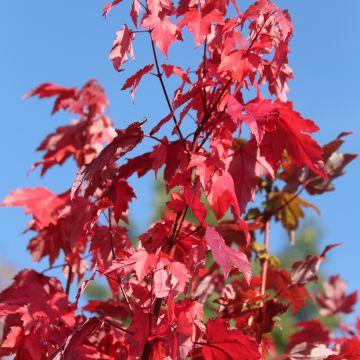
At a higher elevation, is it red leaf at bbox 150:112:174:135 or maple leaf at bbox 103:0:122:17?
maple leaf at bbox 103:0:122:17

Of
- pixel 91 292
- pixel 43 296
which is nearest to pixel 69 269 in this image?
pixel 43 296

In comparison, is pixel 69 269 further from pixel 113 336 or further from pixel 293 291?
pixel 293 291

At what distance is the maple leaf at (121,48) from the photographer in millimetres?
1351

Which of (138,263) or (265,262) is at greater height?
(265,262)

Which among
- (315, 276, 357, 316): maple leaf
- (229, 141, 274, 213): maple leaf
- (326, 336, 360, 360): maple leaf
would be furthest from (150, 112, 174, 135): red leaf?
(315, 276, 357, 316): maple leaf

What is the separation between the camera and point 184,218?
1.29 metres

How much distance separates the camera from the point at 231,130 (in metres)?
1.39

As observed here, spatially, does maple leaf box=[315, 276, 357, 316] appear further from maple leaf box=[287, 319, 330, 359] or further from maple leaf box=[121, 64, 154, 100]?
maple leaf box=[121, 64, 154, 100]

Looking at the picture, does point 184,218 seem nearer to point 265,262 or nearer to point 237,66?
point 237,66

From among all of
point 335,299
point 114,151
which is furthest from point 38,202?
point 335,299

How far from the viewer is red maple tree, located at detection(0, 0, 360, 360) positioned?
121 cm

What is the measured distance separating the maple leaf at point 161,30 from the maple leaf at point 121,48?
0.08 meters

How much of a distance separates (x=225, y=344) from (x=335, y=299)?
1558 millimetres

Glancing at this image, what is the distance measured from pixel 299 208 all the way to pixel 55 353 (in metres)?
1.08
